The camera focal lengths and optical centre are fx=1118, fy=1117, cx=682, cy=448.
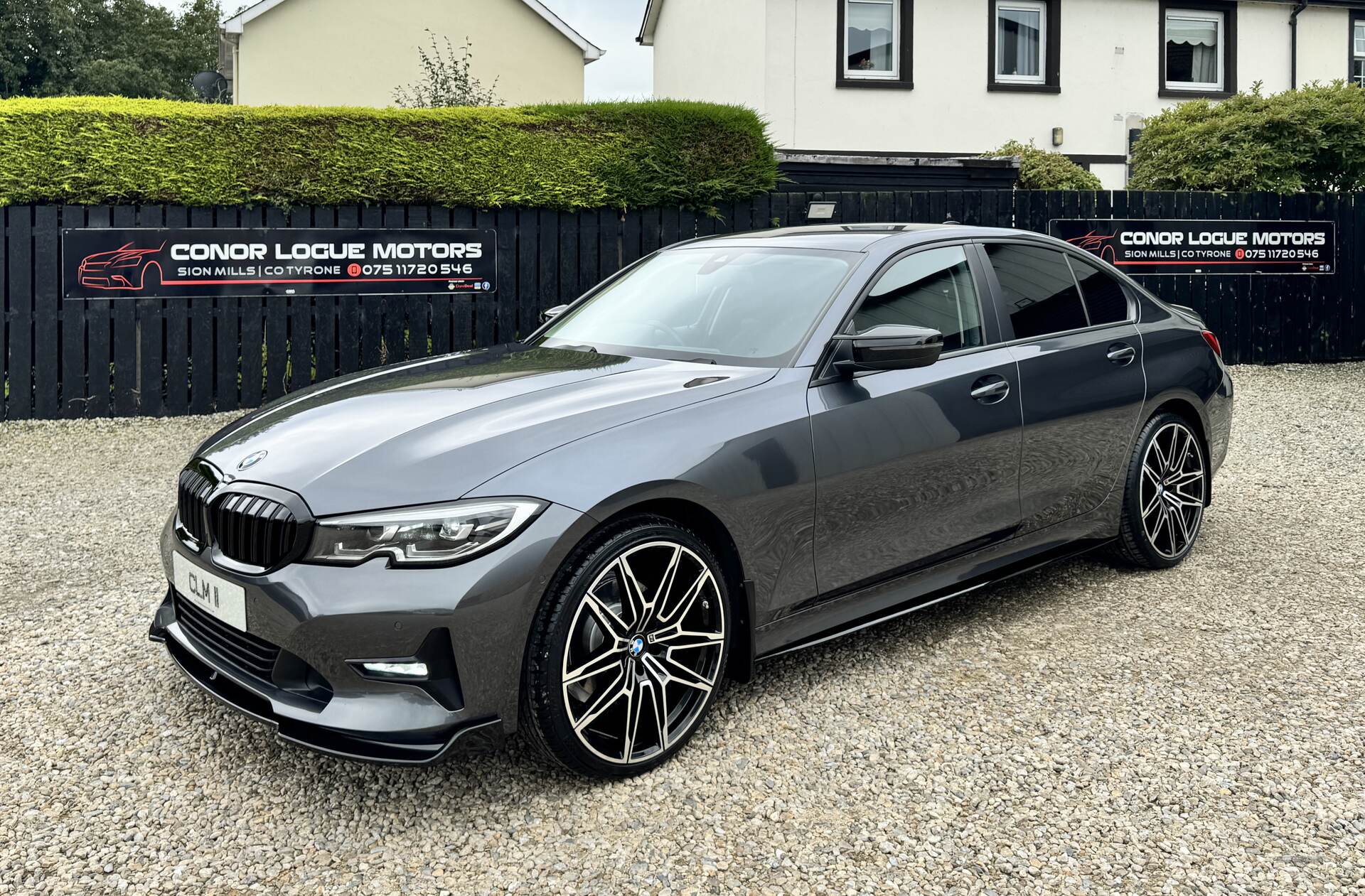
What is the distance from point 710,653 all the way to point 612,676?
0.38 metres

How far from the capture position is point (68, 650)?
13.9 feet

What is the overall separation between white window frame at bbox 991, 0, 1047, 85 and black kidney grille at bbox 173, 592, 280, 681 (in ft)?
59.0

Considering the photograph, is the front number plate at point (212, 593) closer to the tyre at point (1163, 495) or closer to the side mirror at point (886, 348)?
the side mirror at point (886, 348)

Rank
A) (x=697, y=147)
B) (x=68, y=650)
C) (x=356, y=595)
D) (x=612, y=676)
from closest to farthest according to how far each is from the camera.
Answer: (x=356, y=595)
(x=612, y=676)
(x=68, y=650)
(x=697, y=147)

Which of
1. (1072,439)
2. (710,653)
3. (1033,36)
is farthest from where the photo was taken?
(1033,36)

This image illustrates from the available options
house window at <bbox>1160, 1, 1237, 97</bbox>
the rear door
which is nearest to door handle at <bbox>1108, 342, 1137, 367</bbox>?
the rear door

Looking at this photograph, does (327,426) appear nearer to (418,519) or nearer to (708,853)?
(418,519)

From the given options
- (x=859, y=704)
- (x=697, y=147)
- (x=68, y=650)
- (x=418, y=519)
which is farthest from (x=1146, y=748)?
(x=697, y=147)

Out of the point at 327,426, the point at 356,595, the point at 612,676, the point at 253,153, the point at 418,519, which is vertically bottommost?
the point at 612,676

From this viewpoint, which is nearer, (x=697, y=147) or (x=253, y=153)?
(x=253, y=153)

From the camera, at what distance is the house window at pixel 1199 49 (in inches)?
765

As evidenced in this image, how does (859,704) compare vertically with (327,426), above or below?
below

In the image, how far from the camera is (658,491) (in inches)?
123

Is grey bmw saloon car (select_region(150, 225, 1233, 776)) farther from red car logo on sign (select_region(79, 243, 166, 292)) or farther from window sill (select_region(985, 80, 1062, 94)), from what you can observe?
window sill (select_region(985, 80, 1062, 94))
